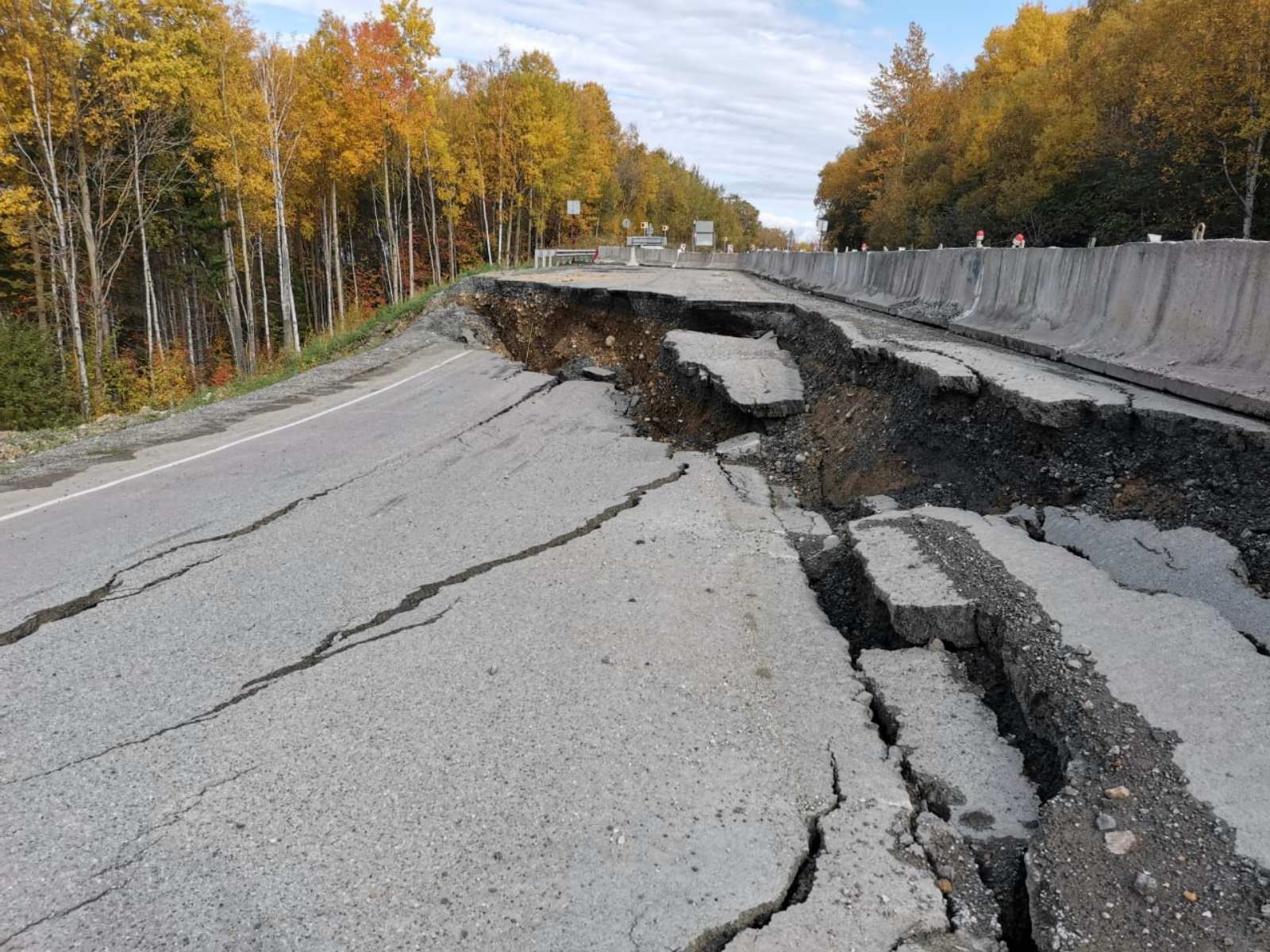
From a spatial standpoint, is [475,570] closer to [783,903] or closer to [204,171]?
[783,903]

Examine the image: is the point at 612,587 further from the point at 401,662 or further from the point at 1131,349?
the point at 1131,349

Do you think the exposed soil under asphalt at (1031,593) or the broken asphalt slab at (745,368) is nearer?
the exposed soil under asphalt at (1031,593)

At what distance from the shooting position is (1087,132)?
3016 centimetres

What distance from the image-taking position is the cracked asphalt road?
241cm

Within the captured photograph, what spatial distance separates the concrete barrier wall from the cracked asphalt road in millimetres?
3542

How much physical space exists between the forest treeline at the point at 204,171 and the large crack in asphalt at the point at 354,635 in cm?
1881

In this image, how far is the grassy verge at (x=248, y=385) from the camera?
9.54m

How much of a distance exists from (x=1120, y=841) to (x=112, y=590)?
17.0 ft

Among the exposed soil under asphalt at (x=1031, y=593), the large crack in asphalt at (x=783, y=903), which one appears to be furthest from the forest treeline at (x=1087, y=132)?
the large crack in asphalt at (x=783, y=903)

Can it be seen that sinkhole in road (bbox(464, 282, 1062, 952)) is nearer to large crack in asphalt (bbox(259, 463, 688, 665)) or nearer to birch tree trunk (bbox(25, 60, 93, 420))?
large crack in asphalt (bbox(259, 463, 688, 665))

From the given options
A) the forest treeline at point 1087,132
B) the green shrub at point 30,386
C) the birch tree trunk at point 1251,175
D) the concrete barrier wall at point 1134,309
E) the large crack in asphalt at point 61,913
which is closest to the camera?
the large crack in asphalt at point 61,913

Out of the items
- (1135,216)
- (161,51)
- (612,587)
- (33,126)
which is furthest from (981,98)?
(612,587)

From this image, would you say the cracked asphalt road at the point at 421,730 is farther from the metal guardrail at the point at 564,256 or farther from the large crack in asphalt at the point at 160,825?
the metal guardrail at the point at 564,256

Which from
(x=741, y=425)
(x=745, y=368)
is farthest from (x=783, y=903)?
(x=745, y=368)
